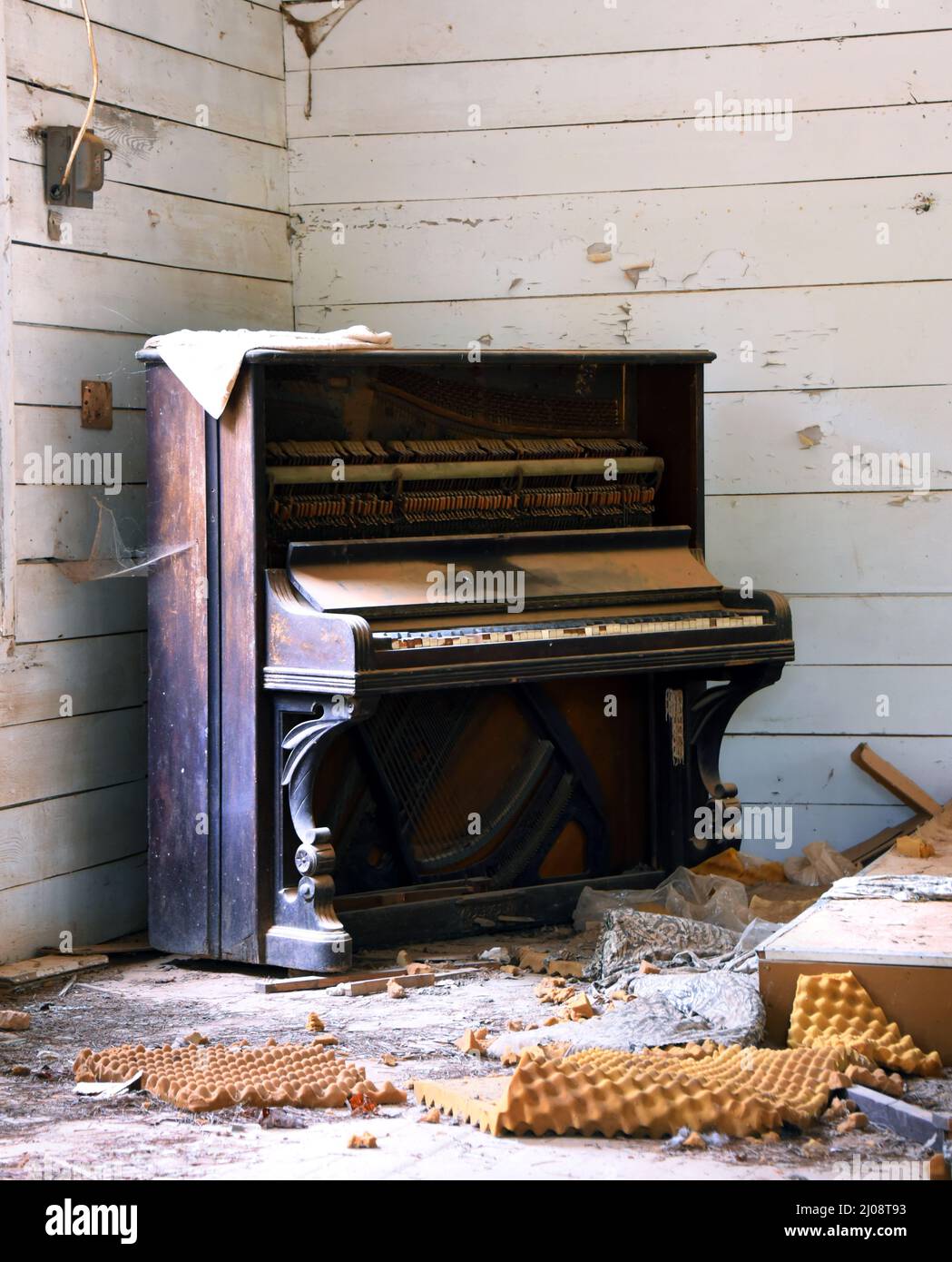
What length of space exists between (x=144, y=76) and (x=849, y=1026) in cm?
286

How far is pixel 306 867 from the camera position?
3.69m

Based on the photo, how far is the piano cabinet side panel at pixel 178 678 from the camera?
384 cm

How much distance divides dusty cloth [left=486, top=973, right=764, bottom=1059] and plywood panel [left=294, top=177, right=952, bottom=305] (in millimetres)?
2284

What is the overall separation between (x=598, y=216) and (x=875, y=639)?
4.61 ft

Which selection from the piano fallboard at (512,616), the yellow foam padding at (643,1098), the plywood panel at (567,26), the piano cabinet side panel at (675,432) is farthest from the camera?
the plywood panel at (567,26)

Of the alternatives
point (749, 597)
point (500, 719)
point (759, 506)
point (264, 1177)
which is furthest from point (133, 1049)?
point (759, 506)

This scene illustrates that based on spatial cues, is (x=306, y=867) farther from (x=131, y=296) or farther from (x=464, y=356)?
(x=131, y=296)

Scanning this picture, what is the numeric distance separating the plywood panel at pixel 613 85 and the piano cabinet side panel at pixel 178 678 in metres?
1.44

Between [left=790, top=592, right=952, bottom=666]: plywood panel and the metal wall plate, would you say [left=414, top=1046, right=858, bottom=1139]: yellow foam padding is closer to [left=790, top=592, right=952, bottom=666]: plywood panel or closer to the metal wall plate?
the metal wall plate

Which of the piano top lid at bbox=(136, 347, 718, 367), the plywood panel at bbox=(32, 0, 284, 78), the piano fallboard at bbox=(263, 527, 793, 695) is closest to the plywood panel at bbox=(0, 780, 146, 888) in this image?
the piano fallboard at bbox=(263, 527, 793, 695)

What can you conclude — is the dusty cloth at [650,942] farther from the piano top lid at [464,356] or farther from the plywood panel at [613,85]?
the plywood panel at [613,85]

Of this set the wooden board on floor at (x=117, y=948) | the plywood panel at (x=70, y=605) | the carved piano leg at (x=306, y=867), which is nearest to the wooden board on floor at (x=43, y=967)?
the wooden board on floor at (x=117, y=948)

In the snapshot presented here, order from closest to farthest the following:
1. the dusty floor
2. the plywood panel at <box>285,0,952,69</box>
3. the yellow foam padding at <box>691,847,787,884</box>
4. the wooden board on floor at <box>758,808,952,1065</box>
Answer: the dusty floor, the wooden board on floor at <box>758,808,952,1065</box>, the yellow foam padding at <box>691,847,787,884</box>, the plywood panel at <box>285,0,952,69</box>

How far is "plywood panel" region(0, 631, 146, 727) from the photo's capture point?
12.6 ft
